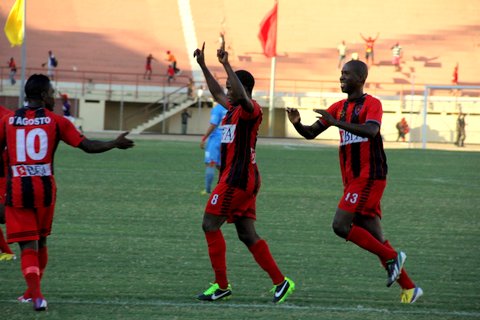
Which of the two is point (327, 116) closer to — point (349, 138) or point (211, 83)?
point (349, 138)

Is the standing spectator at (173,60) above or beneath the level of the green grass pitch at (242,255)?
above

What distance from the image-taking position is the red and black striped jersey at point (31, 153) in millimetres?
7332

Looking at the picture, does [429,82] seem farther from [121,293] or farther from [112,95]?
[121,293]

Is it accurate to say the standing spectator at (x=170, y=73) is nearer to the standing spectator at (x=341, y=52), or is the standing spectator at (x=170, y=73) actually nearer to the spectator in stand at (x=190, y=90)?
the spectator in stand at (x=190, y=90)

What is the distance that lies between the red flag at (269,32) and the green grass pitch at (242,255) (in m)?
26.0

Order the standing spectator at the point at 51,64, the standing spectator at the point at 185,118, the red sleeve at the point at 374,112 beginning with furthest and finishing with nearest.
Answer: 1. the standing spectator at the point at 51,64
2. the standing spectator at the point at 185,118
3. the red sleeve at the point at 374,112

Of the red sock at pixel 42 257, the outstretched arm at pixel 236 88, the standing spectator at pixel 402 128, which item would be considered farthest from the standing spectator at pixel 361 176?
the standing spectator at pixel 402 128

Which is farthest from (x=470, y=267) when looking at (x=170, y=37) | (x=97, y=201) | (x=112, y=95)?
(x=170, y=37)

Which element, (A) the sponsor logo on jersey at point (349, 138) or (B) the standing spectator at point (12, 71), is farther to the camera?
(B) the standing spectator at point (12, 71)

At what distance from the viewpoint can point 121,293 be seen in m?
8.02

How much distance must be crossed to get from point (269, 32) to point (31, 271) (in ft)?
134

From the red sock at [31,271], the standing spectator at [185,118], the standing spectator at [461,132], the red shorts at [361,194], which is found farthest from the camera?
the standing spectator at [185,118]

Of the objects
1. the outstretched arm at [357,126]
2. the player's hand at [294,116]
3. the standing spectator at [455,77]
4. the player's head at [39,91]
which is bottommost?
the outstretched arm at [357,126]

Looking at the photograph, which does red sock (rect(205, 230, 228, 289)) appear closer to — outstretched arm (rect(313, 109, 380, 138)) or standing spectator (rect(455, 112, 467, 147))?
outstretched arm (rect(313, 109, 380, 138))
